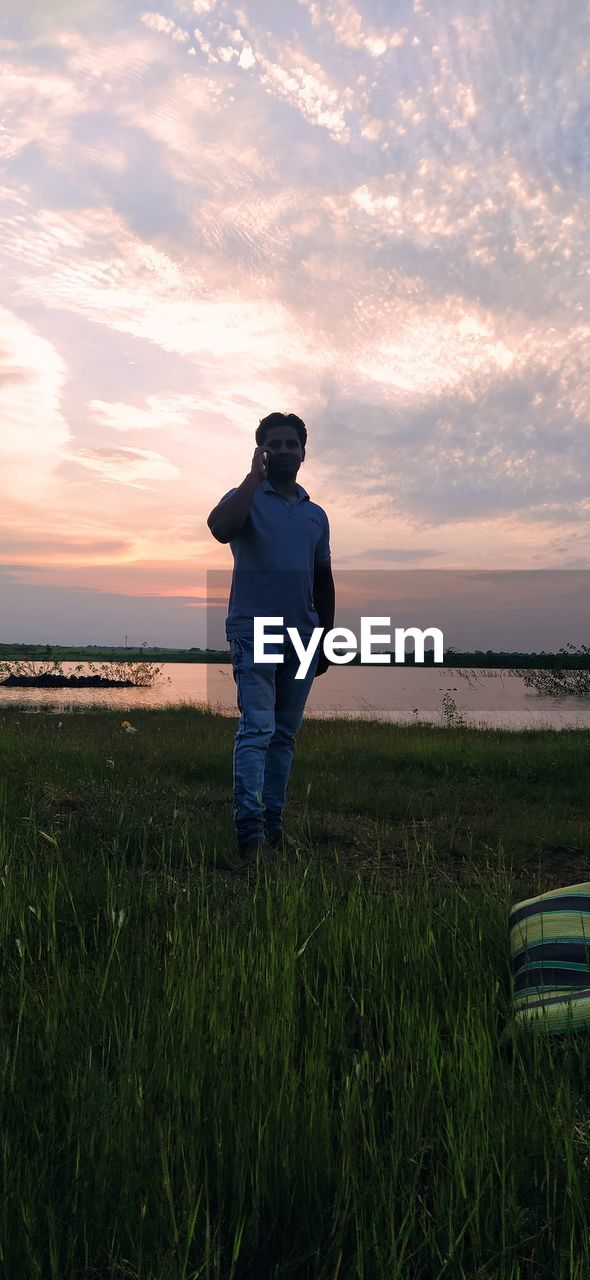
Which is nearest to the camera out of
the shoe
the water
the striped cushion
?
the striped cushion

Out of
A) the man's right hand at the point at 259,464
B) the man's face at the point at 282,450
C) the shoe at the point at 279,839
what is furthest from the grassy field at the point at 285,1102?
the man's face at the point at 282,450

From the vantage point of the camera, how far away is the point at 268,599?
454cm

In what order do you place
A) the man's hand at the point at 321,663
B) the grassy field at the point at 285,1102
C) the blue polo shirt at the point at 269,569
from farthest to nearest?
the man's hand at the point at 321,663 → the blue polo shirt at the point at 269,569 → the grassy field at the point at 285,1102

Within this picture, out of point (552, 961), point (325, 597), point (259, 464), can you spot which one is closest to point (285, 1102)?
point (552, 961)

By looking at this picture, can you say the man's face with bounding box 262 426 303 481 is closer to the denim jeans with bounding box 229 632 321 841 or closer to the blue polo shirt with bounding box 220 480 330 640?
the blue polo shirt with bounding box 220 480 330 640

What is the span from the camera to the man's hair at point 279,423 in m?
4.67

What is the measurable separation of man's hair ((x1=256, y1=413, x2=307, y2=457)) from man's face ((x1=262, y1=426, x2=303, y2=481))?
0.09ft

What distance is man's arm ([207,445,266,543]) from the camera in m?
4.33

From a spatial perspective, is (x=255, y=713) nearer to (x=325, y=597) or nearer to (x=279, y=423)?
(x=325, y=597)

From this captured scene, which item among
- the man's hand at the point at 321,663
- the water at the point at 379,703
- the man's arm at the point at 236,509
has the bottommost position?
the water at the point at 379,703

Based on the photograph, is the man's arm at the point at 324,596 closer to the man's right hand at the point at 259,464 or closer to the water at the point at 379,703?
the man's right hand at the point at 259,464

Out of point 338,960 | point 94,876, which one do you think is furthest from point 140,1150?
point 94,876

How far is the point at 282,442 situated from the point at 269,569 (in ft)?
2.68

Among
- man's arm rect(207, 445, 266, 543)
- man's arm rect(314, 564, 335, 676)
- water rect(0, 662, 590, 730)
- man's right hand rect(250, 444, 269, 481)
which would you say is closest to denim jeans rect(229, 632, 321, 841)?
man's arm rect(314, 564, 335, 676)
